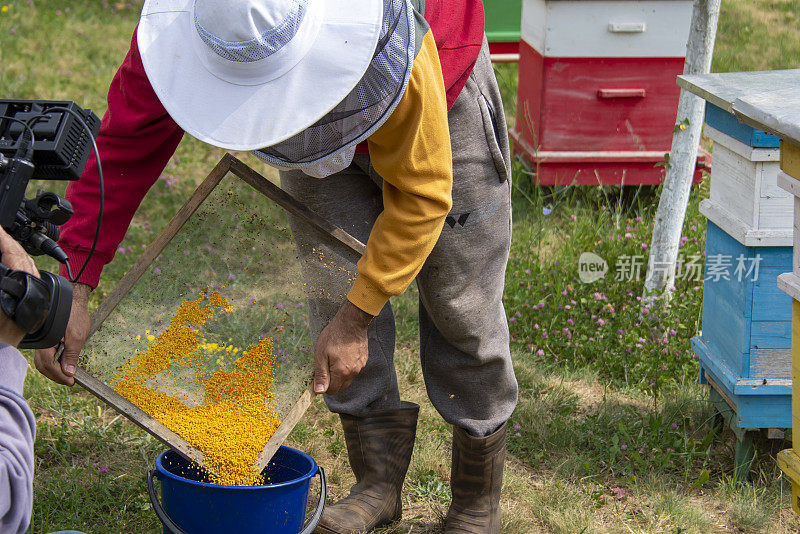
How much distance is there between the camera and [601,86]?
409cm

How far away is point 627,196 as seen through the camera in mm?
4453

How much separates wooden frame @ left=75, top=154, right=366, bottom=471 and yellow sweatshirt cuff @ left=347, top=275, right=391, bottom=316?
0.42 feet

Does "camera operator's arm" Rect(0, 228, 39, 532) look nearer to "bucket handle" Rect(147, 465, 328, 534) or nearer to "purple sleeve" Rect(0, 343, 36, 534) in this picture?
"purple sleeve" Rect(0, 343, 36, 534)

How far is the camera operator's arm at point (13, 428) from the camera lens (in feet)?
4.14

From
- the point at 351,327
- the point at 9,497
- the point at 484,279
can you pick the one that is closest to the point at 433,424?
the point at 484,279

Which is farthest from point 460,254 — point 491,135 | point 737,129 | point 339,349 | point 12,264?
point 12,264

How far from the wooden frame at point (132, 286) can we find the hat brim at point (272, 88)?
1.15ft

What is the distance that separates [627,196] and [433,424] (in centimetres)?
213

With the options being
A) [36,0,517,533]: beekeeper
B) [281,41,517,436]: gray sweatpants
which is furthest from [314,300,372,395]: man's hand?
[281,41,517,436]: gray sweatpants

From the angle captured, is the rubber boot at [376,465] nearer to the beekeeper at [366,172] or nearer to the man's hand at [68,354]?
the beekeeper at [366,172]

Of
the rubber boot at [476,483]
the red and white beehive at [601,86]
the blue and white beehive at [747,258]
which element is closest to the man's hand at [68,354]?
the rubber boot at [476,483]

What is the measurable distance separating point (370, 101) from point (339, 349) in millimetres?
578

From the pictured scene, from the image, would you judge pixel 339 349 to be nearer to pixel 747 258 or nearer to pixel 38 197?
pixel 38 197

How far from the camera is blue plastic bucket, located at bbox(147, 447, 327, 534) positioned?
1.85 m
